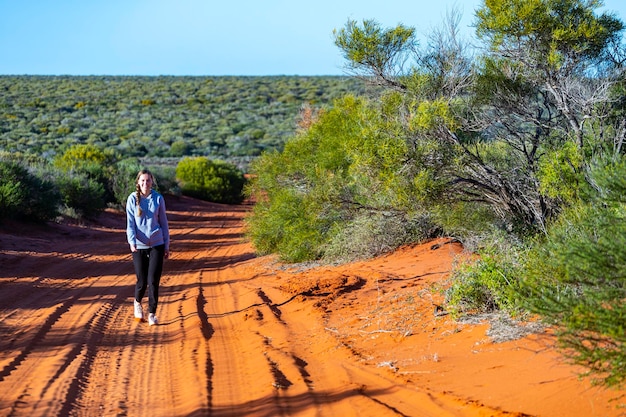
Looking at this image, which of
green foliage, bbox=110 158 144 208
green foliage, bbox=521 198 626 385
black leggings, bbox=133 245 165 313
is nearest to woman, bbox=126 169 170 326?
black leggings, bbox=133 245 165 313

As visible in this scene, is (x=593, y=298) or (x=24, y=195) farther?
(x=24, y=195)

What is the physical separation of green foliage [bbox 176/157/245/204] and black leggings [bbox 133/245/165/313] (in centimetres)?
3288

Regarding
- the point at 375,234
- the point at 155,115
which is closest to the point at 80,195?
the point at 375,234

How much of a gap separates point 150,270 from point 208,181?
1326 inches

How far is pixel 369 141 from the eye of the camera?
11.1m

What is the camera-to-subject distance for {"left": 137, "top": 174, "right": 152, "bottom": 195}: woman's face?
925 cm

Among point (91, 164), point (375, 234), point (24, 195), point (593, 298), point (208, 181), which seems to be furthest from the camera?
point (208, 181)

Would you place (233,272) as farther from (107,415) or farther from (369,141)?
(107,415)

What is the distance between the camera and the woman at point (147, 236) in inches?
363

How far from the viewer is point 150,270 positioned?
9.27m

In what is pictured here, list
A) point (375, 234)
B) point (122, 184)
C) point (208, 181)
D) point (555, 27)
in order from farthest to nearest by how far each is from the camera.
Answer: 1. point (208, 181)
2. point (122, 184)
3. point (375, 234)
4. point (555, 27)

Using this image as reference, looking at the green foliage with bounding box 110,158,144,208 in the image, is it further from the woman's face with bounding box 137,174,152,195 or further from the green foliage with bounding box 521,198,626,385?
the green foliage with bounding box 521,198,626,385

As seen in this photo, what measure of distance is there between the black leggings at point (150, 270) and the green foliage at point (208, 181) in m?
32.9

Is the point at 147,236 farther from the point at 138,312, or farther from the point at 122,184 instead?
the point at 122,184
